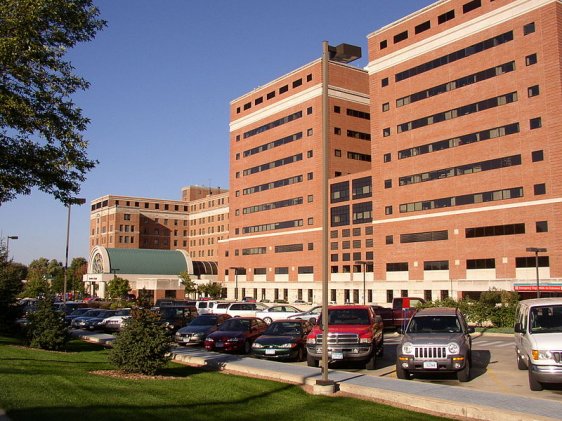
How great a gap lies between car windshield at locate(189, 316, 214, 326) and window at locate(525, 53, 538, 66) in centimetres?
4081

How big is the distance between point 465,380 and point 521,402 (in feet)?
13.2

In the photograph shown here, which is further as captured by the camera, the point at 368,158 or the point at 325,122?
the point at 368,158

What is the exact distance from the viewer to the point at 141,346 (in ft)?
47.0

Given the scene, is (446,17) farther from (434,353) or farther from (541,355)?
(541,355)

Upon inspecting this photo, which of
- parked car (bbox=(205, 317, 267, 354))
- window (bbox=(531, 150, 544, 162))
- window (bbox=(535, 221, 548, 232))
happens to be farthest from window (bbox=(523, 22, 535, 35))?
parked car (bbox=(205, 317, 267, 354))

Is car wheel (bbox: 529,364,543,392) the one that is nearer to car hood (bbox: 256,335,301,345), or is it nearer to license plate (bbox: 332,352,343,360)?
license plate (bbox: 332,352,343,360)

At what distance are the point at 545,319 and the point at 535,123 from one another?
4243 cm

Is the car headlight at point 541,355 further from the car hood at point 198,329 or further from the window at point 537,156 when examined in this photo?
the window at point 537,156

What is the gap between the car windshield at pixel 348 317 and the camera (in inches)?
738

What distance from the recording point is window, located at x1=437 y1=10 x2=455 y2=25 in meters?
60.5

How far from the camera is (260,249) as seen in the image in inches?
3533

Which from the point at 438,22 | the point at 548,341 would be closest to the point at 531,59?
the point at 438,22

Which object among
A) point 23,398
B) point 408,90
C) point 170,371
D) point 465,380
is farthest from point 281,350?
point 408,90

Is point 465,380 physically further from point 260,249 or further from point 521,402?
point 260,249
